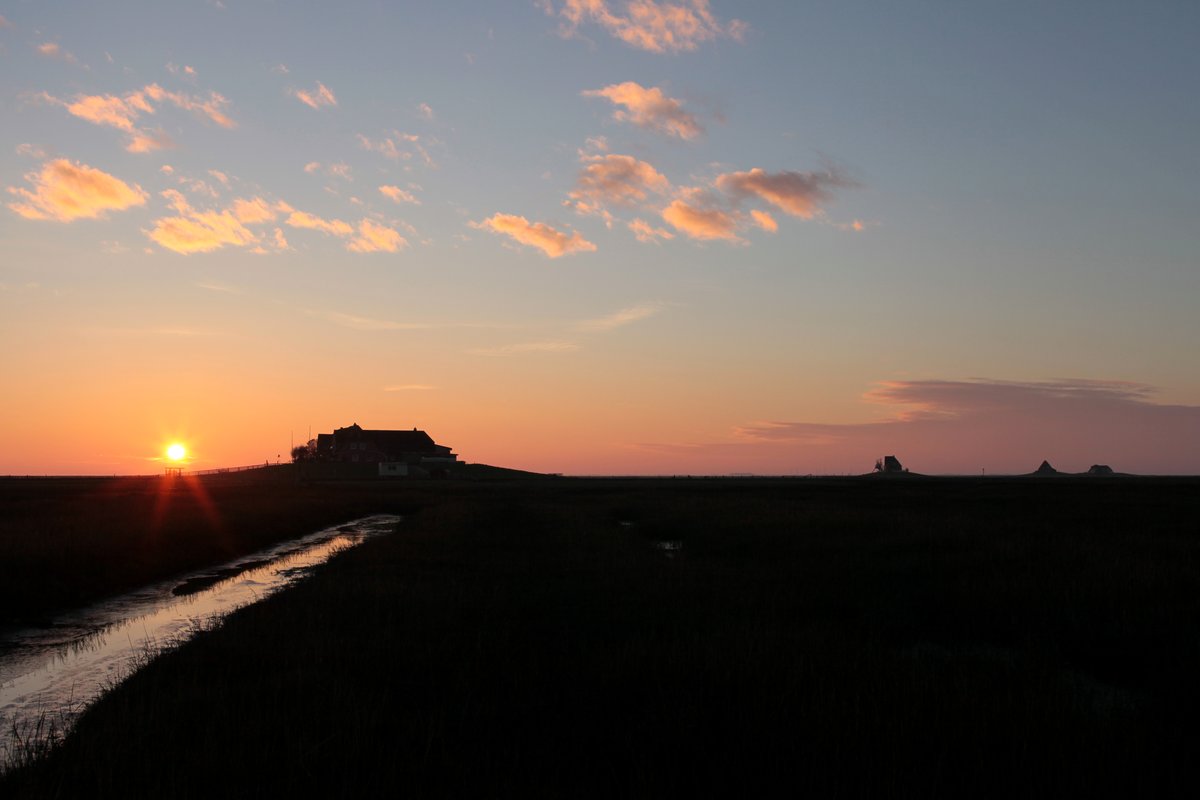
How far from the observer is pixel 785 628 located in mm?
14094

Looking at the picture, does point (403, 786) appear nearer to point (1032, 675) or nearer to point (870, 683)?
point (870, 683)

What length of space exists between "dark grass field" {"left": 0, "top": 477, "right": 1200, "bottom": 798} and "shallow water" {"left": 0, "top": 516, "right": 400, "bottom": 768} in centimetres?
→ 92

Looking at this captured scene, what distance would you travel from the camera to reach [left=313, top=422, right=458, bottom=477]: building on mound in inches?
5541

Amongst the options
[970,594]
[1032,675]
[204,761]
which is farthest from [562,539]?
[204,761]

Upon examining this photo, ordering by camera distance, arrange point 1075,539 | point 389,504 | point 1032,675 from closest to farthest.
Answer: point 1032,675 < point 1075,539 < point 389,504

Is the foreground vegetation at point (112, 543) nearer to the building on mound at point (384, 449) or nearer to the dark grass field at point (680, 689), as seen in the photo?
the dark grass field at point (680, 689)

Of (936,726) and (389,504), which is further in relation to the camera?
(389,504)

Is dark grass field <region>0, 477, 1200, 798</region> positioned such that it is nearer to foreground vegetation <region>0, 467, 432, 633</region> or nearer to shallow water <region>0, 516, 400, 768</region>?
shallow water <region>0, 516, 400, 768</region>

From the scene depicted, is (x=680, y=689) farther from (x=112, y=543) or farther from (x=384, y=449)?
(x=384, y=449)

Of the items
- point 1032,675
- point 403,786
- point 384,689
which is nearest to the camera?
point 403,786

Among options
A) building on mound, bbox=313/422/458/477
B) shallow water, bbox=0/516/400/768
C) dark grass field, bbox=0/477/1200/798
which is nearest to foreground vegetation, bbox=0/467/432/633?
shallow water, bbox=0/516/400/768

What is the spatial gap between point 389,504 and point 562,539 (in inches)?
1386

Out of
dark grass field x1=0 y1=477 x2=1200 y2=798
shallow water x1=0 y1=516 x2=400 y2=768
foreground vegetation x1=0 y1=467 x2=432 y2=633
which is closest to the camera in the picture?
dark grass field x1=0 y1=477 x2=1200 y2=798

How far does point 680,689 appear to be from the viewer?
404 inches
